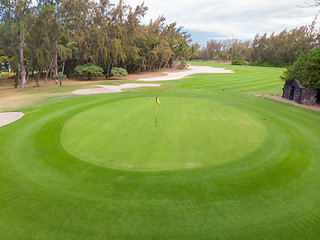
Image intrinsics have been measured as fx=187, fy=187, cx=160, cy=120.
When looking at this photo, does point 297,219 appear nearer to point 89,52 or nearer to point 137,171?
point 137,171

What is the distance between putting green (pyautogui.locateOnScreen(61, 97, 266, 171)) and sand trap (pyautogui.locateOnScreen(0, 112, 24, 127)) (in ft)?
11.5

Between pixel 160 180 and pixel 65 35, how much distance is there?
29496 mm

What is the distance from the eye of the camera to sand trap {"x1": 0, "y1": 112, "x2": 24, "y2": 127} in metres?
9.83

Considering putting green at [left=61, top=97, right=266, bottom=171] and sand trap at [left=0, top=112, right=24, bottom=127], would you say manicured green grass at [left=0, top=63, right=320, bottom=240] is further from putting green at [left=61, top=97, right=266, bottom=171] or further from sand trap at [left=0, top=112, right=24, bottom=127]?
sand trap at [left=0, top=112, right=24, bottom=127]

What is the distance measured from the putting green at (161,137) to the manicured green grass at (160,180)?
0.04 meters

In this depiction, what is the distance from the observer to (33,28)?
22.0 m

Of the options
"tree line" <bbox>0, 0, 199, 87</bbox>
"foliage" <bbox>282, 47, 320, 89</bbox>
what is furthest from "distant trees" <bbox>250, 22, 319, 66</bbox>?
"foliage" <bbox>282, 47, 320, 89</bbox>

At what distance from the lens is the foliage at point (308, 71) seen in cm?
1310

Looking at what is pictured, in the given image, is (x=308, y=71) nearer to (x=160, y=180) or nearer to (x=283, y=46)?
(x=160, y=180)

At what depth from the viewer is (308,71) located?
44.3 ft

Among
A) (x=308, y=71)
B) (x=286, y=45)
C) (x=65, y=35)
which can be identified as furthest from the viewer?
(x=286, y=45)

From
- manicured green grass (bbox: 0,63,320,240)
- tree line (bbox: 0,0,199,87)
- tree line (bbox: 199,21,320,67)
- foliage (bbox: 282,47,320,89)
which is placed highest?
tree line (bbox: 199,21,320,67)

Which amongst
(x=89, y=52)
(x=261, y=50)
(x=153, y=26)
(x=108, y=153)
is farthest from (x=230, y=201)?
(x=261, y=50)

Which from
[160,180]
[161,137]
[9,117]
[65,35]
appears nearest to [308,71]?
[161,137]
